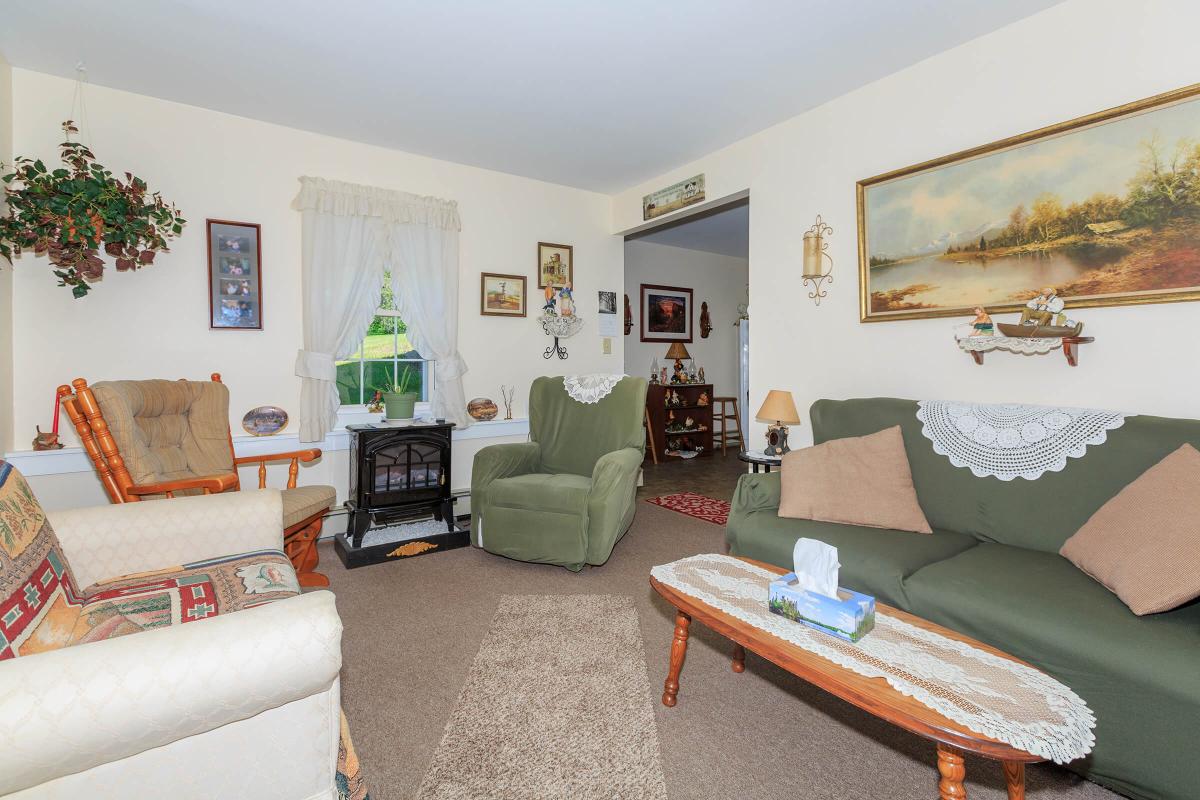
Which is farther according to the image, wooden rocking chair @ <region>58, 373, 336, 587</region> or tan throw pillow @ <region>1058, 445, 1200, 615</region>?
wooden rocking chair @ <region>58, 373, 336, 587</region>

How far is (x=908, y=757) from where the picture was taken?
1.66m

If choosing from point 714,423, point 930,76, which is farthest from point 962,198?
point 714,423

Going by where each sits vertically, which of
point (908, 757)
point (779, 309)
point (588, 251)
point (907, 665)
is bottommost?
point (908, 757)

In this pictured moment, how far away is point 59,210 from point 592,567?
3142 mm

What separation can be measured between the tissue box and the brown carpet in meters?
0.46

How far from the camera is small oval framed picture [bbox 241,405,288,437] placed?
3.47 m

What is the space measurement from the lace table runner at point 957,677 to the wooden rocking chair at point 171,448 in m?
2.14

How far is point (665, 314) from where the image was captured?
6.95m

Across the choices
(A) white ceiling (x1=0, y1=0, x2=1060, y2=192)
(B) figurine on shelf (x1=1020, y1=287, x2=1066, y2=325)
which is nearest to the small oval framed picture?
(A) white ceiling (x1=0, y1=0, x2=1060, y2=192)

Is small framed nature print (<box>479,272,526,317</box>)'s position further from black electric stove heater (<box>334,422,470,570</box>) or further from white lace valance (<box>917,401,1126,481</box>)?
white lace valance (<box>917,401,1126,481</box>)

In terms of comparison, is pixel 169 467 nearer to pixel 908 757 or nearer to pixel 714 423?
pixel 908 757

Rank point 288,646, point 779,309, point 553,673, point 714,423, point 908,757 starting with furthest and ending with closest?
point 714,423
point 779,309
point 553,673
point 908,757
point 288,646

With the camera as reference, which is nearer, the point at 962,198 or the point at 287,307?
the point at 962,198

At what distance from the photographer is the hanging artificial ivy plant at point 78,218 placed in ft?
8.54
